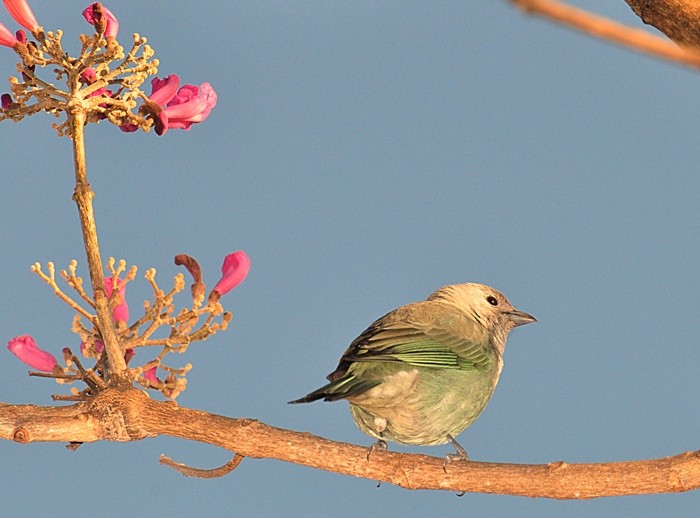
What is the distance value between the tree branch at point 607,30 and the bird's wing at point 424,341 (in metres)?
3.46

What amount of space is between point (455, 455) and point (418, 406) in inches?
18.5

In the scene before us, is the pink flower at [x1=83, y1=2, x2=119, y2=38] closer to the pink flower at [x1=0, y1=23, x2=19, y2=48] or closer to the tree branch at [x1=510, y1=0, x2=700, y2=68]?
the pink flower at [x1=0, y1=23, x2=19, y2=48]

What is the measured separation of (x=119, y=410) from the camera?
3.52 metres

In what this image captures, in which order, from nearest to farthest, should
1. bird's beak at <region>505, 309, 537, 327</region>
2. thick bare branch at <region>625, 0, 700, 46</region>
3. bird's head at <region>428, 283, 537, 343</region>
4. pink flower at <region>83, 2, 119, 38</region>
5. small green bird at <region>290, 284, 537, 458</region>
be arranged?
thick bare branch at <region>625, 0, 700, 46</region> → pink flower at <region>83, 2, 119, 38</region> → small green bird at <region>290, 284, 537, 458</region> → bird's head at <region>428, 283, 537, 343</region> → bird's beak at <region>505, 309, 537, 327</region>

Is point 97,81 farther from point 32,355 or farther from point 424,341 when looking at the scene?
point 424,341

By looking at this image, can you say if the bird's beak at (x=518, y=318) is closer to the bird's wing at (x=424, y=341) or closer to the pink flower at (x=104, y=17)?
the bird's wing at (x=424, y=341)

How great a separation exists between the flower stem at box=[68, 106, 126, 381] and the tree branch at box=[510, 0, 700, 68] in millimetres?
2803

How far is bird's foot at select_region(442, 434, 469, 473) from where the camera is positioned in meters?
3.74

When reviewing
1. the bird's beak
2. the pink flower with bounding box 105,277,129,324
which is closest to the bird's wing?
the bird's beak

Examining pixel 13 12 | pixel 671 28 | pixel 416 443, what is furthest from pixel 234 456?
pixel 671 28

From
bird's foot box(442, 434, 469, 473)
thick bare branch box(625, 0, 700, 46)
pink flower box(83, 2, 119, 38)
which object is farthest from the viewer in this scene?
bird's foot box(442, 434, 469, 473)

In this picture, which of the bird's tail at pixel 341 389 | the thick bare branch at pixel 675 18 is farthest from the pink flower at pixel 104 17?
the thick bare branch at pixel 675 18

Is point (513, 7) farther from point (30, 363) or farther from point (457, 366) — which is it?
point (457, 366)

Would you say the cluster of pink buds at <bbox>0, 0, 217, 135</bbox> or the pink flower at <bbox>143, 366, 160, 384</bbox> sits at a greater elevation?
the cluster of pink buds at <bbox>0, 0, 217, 135</bbox>
